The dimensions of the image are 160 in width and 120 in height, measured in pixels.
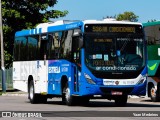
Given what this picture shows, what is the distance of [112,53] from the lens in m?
22.9

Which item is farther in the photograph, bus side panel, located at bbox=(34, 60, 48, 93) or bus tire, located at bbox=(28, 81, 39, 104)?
bus tire, located at bbox=(28, 81, 39, 104)

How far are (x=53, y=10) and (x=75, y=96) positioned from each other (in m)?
28.5

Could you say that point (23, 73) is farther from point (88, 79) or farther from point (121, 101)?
point (88, 79)

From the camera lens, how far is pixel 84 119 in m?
16.5

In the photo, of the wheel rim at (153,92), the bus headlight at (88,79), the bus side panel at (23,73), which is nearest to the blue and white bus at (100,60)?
the bus headlight at (88,79)

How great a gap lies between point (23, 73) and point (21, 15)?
22.3 m

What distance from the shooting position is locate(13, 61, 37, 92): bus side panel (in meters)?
27.9

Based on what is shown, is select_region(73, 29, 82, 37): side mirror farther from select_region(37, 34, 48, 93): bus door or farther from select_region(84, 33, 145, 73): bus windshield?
select_region(37, 34, 48, 93): bus door

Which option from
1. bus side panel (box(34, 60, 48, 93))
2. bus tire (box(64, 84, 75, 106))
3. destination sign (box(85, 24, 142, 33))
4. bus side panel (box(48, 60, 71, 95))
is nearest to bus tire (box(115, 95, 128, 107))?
bus tire (box(64, 84, 75, 106))

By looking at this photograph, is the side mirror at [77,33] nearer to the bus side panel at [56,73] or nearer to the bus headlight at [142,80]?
the bus side panel at [56,73]

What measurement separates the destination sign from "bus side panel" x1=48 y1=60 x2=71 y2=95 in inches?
69.3

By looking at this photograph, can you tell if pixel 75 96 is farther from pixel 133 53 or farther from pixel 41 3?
pixel 41 3

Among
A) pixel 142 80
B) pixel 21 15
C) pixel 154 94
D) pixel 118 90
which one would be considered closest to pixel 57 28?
pixel 118 90

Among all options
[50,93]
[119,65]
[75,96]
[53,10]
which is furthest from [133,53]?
[53,10]
